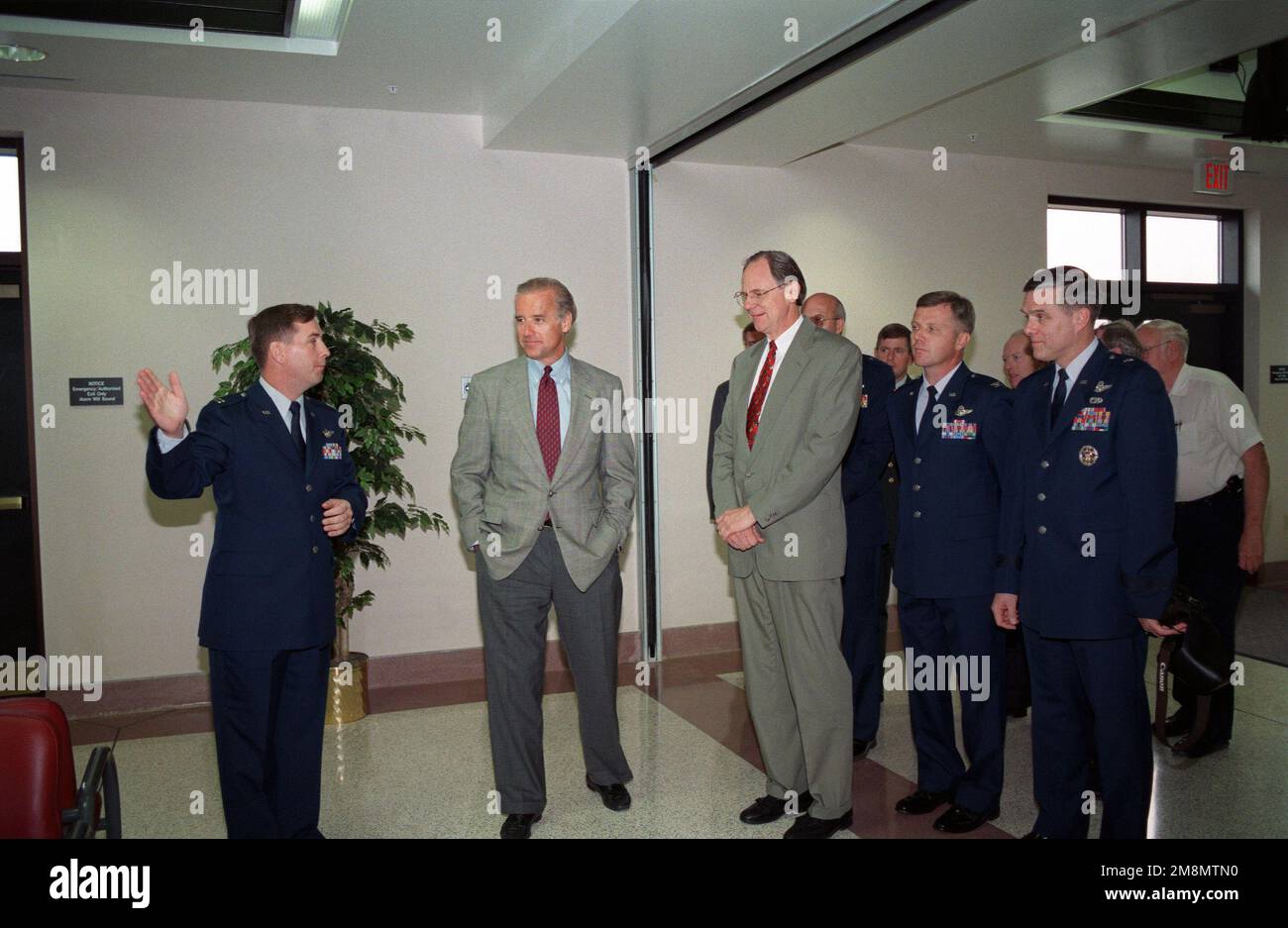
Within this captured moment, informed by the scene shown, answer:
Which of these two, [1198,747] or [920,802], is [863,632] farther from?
[1198,747]

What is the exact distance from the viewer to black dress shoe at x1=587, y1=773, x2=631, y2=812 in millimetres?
3680

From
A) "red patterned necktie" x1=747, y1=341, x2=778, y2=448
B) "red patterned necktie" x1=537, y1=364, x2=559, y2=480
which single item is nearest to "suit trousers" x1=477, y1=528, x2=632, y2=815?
"red patterned necktie" x1=537, y1=364, x2=559, y2=480

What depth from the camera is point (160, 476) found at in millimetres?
2773

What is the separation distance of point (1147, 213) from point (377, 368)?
5477 millimetres

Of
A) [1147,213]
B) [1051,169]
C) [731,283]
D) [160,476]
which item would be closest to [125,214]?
[160,476]

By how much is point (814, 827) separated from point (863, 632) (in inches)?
43.6

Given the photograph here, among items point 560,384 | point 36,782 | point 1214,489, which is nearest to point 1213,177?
point 1214,489

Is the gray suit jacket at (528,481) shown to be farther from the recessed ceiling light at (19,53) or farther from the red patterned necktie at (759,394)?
the recessed ceiling light at (19,53)

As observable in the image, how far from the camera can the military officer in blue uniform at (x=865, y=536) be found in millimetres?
3914

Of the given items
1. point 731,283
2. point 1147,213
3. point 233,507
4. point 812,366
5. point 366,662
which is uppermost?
point 1147,213

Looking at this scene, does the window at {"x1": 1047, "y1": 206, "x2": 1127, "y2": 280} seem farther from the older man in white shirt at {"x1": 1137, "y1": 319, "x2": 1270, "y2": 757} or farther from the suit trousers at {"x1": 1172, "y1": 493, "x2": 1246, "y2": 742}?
the suit trousers at {"x1": 1172, "y1": 493, "x2": 1246, "y2": 742}

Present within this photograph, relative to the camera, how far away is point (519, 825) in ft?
11.2

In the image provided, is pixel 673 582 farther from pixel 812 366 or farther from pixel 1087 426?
pixel 1087 426

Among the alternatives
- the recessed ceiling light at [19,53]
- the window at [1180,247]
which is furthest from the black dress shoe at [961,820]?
the window at [1180,247]
